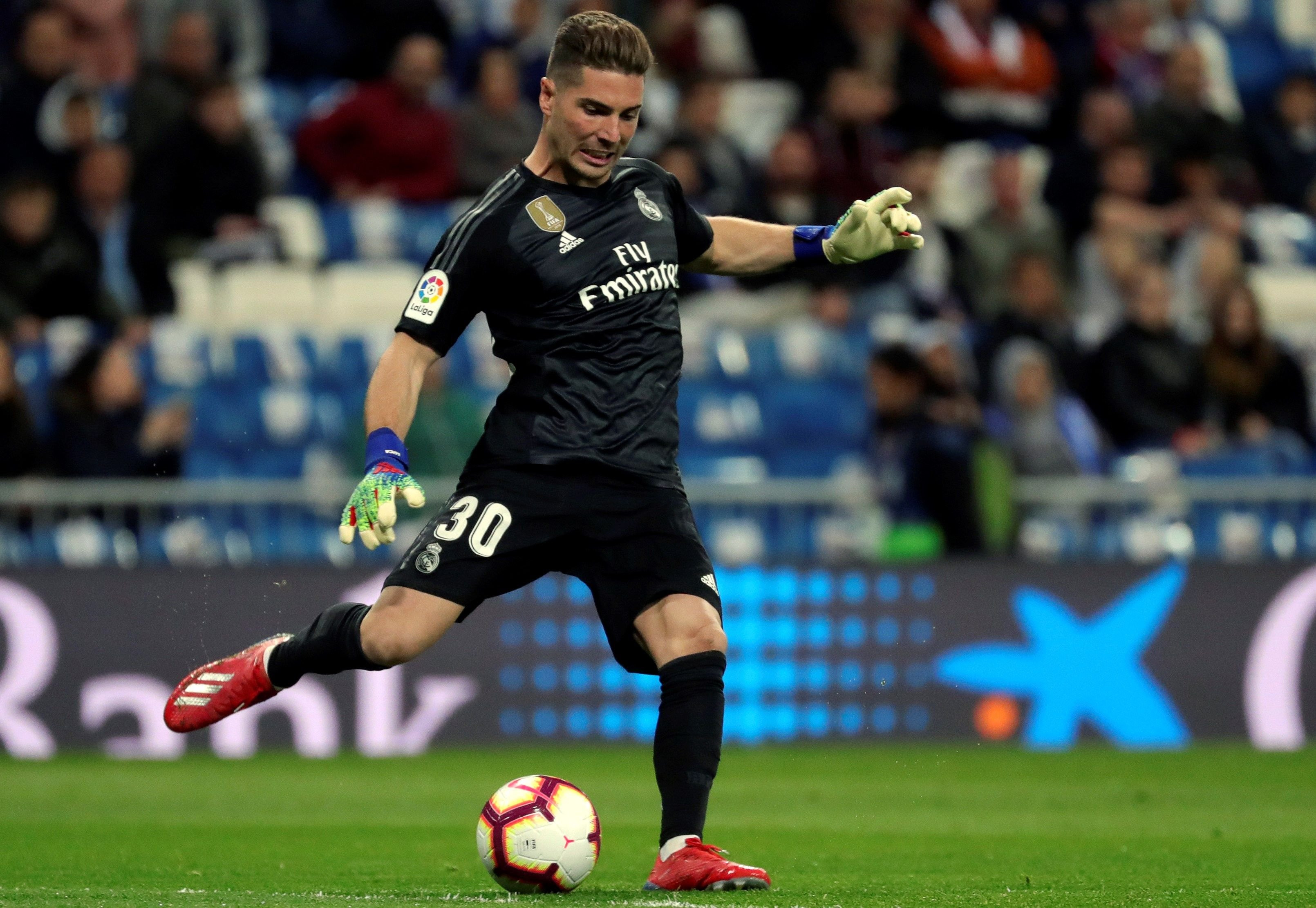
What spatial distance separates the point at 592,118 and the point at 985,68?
11.8m

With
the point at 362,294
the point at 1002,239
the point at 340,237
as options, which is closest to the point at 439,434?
the point at 362,294

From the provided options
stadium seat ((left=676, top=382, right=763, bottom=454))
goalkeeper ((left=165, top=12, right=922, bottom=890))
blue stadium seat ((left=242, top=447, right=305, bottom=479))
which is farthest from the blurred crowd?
goalkeeper ((left=165, top=12, right=922, bottom=890))

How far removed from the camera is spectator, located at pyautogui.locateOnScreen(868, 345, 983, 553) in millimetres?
12781

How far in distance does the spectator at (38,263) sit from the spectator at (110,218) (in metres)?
0.24

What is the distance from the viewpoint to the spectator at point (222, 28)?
1562cm

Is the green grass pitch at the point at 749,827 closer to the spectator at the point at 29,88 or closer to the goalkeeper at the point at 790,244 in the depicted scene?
the goalkeeper at the point at 790,244

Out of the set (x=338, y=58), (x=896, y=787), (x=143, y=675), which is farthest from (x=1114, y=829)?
(x=338, y=58)

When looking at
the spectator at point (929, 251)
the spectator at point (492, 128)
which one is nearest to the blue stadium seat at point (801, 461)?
the spectator at point (929, 251)

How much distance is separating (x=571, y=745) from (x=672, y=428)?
6532 mm

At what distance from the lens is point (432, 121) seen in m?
Result: 15.2

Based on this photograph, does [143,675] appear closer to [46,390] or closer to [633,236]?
[46,390]

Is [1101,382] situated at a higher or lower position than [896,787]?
higher

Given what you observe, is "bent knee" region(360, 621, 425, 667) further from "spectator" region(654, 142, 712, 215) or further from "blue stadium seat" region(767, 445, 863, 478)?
"spectator" region(654, 142, 712, 215)

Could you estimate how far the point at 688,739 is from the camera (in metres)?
6.27
